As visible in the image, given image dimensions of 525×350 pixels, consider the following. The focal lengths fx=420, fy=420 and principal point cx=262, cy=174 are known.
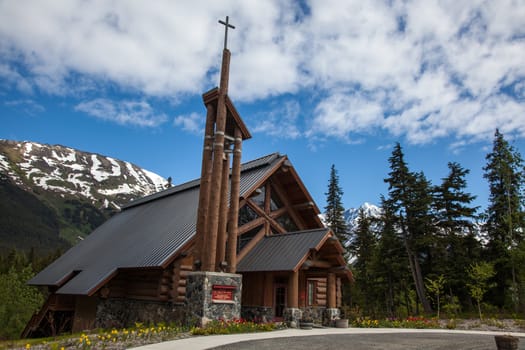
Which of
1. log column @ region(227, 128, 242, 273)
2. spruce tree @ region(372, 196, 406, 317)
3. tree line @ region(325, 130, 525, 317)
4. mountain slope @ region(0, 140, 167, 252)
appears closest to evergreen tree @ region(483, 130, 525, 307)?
tree line @ region(325, 130, 525, 317)

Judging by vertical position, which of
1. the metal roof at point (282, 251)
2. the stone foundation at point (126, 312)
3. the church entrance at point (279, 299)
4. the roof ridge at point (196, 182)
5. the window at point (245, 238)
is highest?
the roof ridge at point (196, 182)

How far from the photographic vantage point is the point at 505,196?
32281 mm

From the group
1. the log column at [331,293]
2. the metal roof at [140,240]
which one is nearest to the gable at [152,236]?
the metal roof at [140,240]

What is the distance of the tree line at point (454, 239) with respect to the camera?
3044 centimetres

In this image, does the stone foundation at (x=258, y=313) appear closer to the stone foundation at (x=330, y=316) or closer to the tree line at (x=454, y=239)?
the stone foundation at (x=330, y=316)

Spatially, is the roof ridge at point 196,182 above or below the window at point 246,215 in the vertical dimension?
above

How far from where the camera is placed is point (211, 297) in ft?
45.5

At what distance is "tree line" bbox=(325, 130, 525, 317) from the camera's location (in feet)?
99.9

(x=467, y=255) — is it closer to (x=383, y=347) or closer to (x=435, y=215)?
(x=435, y=215)

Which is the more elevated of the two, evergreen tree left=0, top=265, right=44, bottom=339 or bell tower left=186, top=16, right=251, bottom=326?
bell tower left=186, top=16, right=251, bottom=326

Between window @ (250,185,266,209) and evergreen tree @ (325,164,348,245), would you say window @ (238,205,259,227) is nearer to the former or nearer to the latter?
window @ (250,185,266,209)

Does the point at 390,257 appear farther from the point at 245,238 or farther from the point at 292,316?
the point at 292,316

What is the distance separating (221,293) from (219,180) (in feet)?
13.2

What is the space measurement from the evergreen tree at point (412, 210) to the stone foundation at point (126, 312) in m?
22.5
